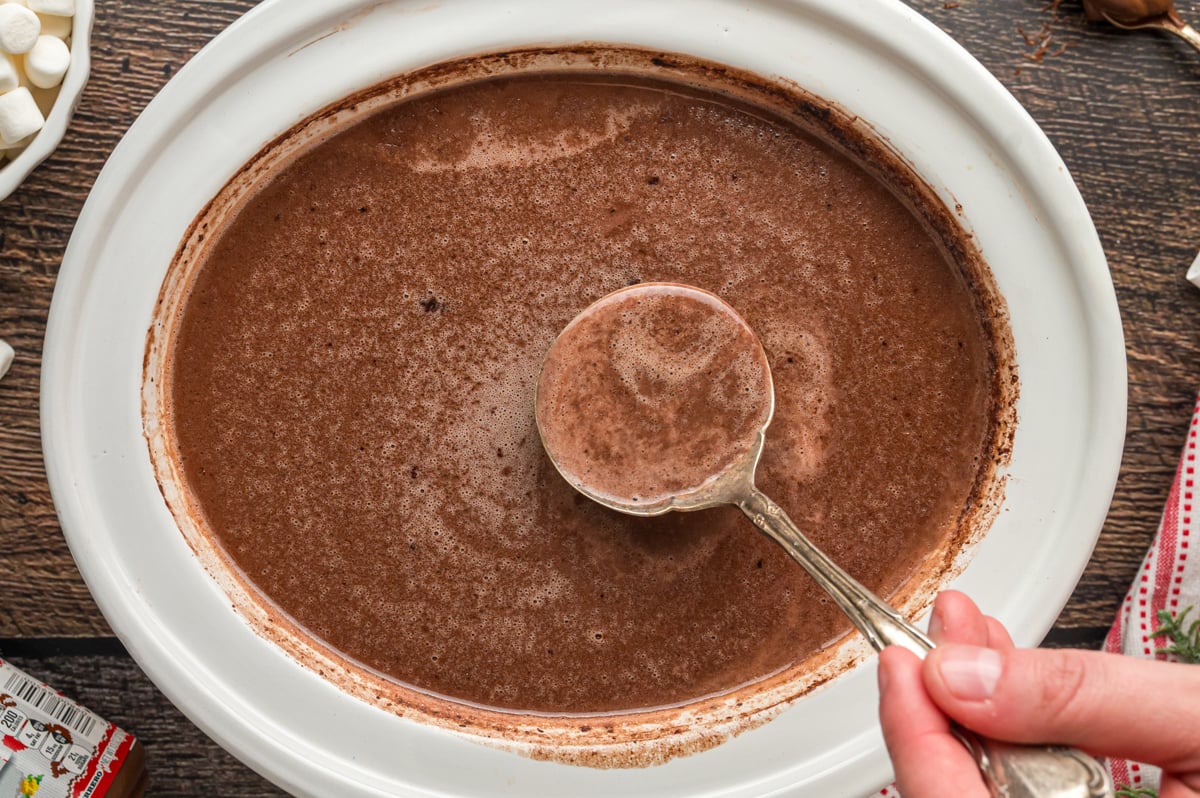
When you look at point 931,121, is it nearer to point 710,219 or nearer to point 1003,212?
point 1003,212

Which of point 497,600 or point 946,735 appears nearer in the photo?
point 946,735

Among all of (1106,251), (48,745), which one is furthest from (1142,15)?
(48,745)

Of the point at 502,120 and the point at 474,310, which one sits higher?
the point at 502,120

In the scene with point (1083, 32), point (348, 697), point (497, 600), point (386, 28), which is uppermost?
point (1083, 32)

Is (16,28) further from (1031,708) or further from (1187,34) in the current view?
(1187,34)

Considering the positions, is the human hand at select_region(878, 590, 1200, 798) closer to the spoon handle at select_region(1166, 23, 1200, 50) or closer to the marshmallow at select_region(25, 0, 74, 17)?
the spoon handle at select_region(1166, 23, 1200, 50)

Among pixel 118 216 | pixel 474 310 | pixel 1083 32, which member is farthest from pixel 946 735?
pixel 118 216

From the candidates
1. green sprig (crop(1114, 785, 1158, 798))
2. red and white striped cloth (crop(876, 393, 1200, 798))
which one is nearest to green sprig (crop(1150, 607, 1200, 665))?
red and white striped cloth (crop(876, 393, 1200, 798))
